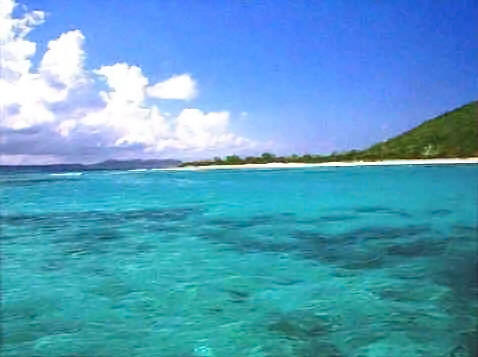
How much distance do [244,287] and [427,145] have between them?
31407mm

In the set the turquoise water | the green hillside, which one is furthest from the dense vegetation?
the turquoise water

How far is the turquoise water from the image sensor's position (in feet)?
9.73

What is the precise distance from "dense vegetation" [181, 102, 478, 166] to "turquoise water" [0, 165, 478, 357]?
2371cm

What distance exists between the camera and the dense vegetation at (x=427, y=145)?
30.3m

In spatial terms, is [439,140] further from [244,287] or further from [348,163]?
[244,287]

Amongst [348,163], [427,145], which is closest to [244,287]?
[348,163]

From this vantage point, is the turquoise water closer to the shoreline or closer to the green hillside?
the shoreline

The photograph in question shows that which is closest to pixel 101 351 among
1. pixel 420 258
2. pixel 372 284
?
pixel 372 284

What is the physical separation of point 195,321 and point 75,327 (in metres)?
0.77

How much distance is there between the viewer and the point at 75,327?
3258 millimetres

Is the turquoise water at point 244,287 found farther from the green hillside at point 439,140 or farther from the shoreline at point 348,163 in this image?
the green hillside at point 439,140

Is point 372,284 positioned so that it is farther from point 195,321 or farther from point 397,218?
point 397,218

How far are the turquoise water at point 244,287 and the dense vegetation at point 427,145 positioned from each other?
23.7 m

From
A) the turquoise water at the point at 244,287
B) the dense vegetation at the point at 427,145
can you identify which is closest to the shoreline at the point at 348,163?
the dense vegetation at the point at 427,145
